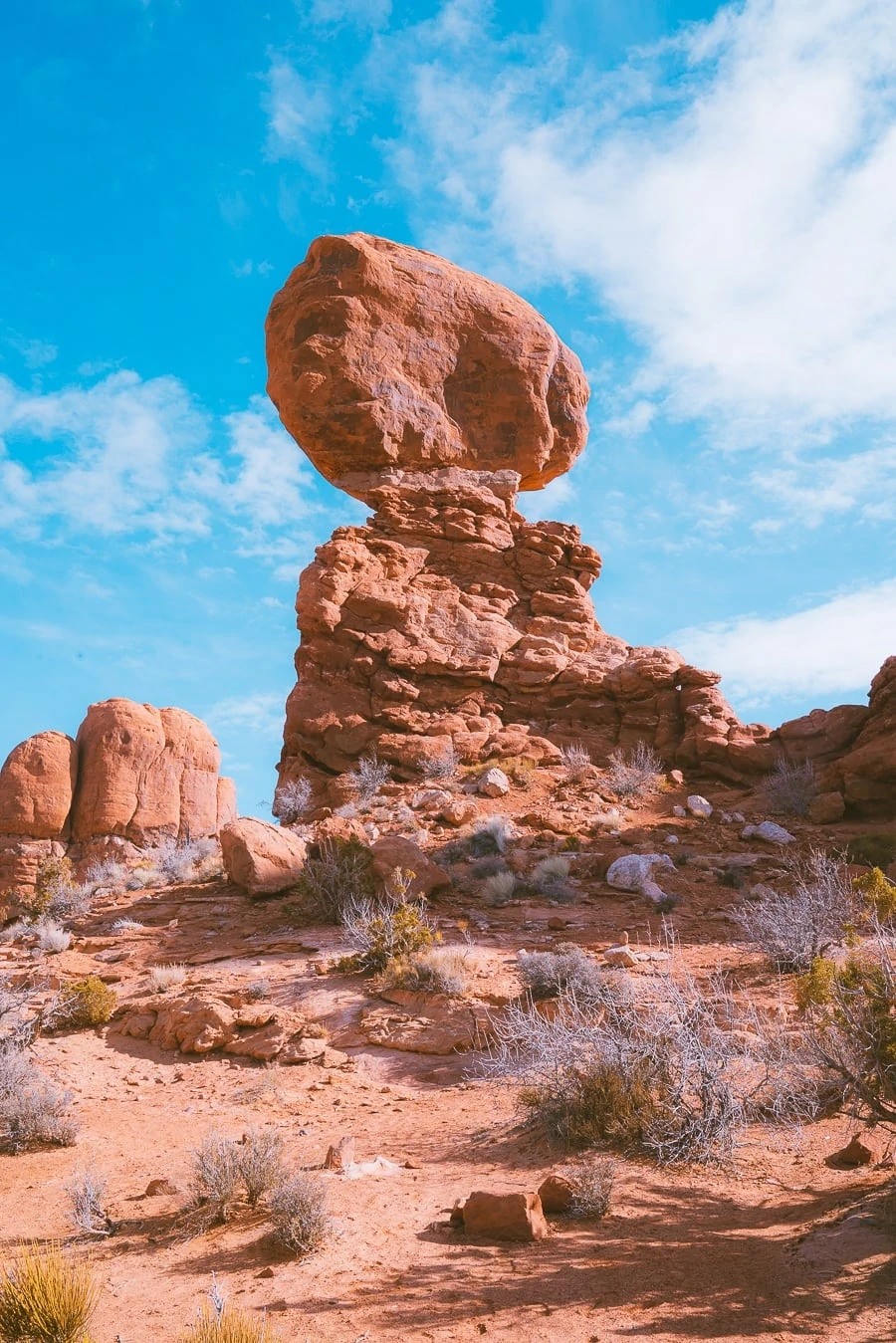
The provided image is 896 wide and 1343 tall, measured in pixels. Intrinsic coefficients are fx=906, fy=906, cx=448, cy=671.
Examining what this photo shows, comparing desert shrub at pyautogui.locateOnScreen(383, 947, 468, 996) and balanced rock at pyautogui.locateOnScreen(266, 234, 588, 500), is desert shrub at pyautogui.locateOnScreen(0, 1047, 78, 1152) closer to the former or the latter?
desert shrub at pyautogui.locateOnScreen(383, 947, 468, 996)

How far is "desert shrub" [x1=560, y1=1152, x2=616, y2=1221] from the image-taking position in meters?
4.81

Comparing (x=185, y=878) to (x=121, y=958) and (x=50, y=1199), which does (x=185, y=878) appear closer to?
(x=121, y=958)

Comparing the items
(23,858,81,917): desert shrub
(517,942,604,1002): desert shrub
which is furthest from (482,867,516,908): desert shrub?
(23,858,81,917): desert shrub

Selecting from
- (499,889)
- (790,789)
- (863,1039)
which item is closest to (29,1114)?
(863,1039)

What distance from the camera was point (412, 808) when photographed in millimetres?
16031

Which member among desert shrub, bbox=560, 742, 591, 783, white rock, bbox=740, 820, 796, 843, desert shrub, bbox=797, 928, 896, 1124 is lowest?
desert shrub, bbox=797, 928, 896, 1124

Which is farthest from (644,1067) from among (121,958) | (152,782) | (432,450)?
(432,450)

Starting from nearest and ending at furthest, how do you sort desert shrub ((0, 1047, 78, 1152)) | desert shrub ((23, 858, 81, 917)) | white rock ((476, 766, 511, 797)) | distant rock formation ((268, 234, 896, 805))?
desert shrub ((0, 1047, 78, 1152)) → desert shrub ((23, 858, 81, 917)) → white rock ((476, 766, 511, 797)) → distant rock formation ((268, 234, 896, 805))

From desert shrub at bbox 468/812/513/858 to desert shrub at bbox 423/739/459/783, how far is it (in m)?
2.64

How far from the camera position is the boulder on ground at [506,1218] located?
462cm

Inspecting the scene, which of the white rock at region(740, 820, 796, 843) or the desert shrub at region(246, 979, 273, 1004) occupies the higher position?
the white rock at region(740, 820, 796, 843)

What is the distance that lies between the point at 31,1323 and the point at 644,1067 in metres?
3.77

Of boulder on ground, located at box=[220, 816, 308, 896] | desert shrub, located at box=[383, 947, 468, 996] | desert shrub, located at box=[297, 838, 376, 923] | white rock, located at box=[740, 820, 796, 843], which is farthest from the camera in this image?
white rock, located at box=[740, 820, 796, 843]

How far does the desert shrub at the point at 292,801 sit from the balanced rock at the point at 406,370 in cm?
722
